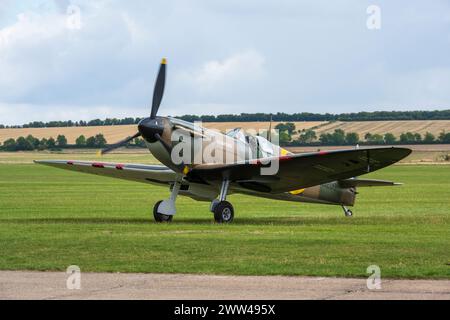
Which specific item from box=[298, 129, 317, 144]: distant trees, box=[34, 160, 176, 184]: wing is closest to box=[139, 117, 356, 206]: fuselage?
box=[34, 160, 176, 184]: wing

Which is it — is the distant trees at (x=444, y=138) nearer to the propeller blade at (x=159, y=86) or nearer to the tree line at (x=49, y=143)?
the tree line at (x=49, y=143)

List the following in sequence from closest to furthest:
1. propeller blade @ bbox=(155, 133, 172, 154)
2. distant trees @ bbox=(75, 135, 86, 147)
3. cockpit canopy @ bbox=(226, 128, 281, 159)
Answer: propeller blade @ bbox=(155, 133, 172, 154) < cockpit canopy @ bbox=(226, 128, 281, 159) < distant trees @ bbox=(75, 135, 86, 147)

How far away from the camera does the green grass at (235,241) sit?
44.8ft

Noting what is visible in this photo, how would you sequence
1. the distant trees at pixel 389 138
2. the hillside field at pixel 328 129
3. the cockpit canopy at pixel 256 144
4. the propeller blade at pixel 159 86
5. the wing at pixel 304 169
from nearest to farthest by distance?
the wing at pixel 304 169
the propeller blade at pixel 159 86
the cockpit canopy at pixel 256 144
the distant trees at pixel 389 138
the hillside field at pixel 328 129

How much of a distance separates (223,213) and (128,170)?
3.76 metres

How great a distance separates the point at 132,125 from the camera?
401 feet

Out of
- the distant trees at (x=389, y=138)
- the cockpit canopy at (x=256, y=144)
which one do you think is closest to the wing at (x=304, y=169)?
the cockpit canopy at (x=256, y=144)

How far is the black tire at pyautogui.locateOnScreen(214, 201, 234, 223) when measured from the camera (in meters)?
22.4

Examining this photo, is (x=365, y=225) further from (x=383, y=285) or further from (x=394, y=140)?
(x=394, y=140)

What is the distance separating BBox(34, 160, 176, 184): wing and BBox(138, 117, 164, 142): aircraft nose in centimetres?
274

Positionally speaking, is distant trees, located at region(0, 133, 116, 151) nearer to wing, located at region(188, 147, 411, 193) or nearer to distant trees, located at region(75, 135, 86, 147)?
distant trees, located at region(75, 135, 86, 147)

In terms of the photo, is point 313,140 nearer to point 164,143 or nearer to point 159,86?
point 159,86

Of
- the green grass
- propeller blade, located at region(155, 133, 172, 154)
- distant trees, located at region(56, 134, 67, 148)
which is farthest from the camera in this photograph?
distant trees, located at region(56, 134, 67, 148)

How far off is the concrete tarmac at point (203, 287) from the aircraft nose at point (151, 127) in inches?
362
